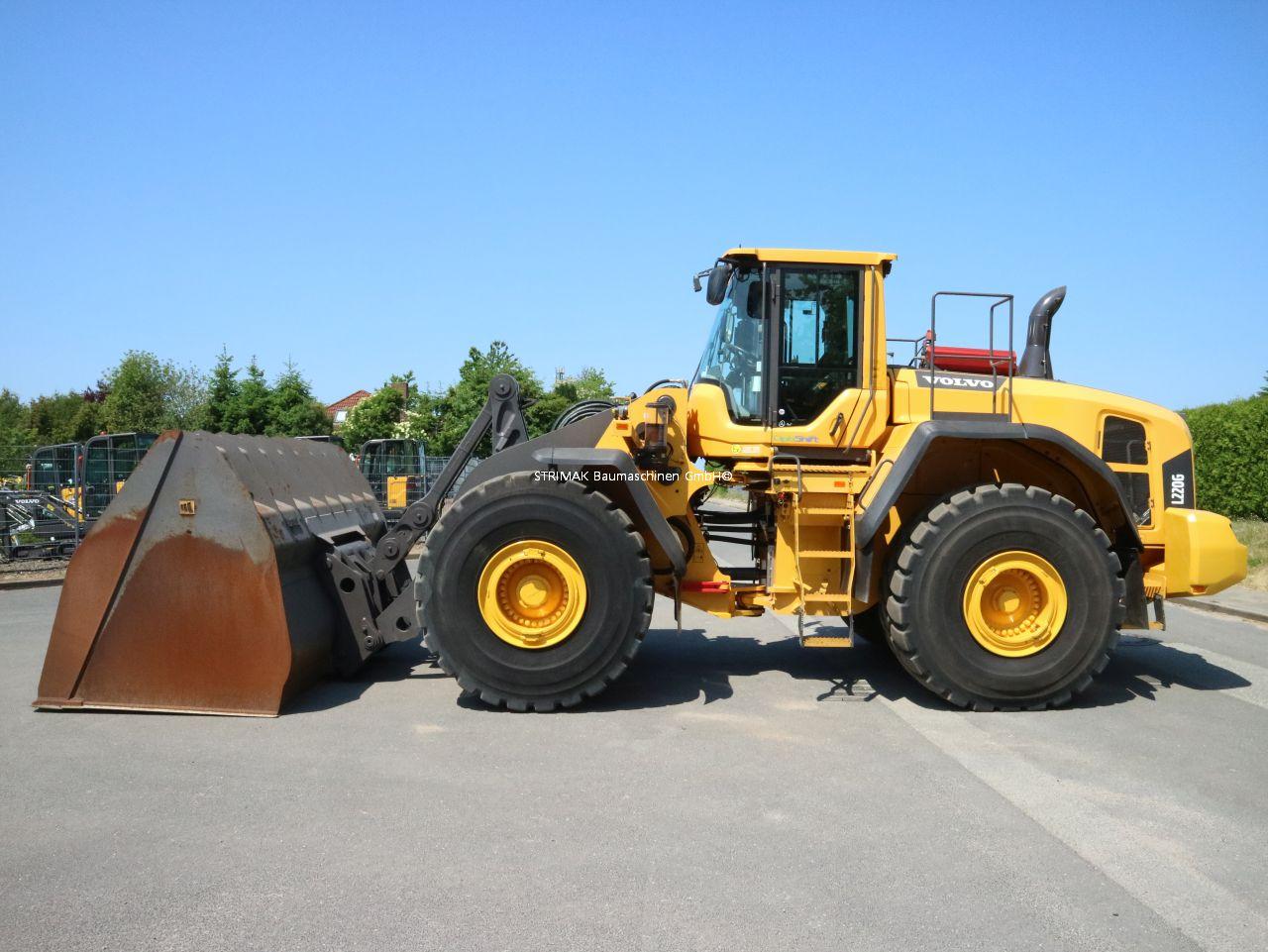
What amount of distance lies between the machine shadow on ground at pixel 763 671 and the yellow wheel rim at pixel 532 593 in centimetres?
57

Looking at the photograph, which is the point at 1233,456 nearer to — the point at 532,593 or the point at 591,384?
the point at 532,593

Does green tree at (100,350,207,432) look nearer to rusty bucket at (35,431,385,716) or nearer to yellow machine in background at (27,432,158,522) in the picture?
yellow machine in background at (27,432,158,522)

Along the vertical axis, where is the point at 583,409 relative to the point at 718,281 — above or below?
below

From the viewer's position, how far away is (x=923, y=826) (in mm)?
4352

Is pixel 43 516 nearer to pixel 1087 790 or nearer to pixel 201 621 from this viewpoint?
pixel 201 621

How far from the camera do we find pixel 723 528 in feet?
24.8

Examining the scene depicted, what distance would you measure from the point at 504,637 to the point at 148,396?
52145mm

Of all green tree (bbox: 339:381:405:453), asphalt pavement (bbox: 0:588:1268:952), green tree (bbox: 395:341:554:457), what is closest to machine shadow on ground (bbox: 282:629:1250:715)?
asphalt pavement (bbox: 0:588:1268:952)

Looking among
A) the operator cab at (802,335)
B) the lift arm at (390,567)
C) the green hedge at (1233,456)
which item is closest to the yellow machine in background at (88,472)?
the lift arm at (390,567)

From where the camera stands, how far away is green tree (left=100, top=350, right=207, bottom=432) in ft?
165

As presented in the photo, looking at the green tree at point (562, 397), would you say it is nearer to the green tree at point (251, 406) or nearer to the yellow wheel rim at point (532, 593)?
the yellow wheel rim at point (532, 593)

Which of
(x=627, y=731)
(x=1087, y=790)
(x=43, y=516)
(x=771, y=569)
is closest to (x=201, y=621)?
(x=627, y=731)

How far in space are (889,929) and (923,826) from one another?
1.04m

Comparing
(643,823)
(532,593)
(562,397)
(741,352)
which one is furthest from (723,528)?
(562,397)
